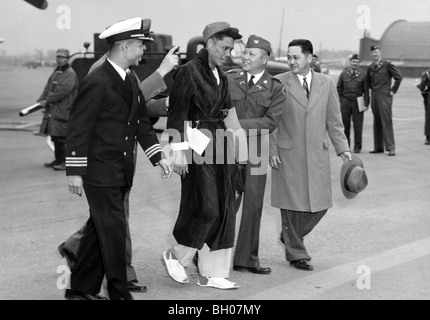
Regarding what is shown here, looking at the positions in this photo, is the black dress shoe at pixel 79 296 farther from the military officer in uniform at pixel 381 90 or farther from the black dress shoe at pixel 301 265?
the military officer in uniform at pixel 381 90

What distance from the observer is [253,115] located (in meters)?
6.70

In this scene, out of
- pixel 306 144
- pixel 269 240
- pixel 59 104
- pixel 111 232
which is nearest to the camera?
pixel 111 232

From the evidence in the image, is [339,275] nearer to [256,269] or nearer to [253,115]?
[256,269]

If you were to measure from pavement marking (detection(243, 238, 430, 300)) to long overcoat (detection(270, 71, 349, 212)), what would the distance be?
53cm

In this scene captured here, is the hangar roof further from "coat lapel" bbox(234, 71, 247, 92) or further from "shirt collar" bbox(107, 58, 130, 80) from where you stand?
"shirt collar" bbox(107, 58, 130, 80)

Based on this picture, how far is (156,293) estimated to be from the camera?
6039 mm

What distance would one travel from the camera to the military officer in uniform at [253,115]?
6680 mm

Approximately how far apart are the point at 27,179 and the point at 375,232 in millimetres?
5198

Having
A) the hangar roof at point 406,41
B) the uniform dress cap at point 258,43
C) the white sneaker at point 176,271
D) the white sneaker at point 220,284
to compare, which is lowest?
the hangar roof at point 406,41

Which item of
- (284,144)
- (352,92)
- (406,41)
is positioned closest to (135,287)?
(284,144)

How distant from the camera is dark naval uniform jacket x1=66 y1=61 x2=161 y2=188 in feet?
17.5

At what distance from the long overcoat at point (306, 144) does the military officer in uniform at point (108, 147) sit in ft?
5.62

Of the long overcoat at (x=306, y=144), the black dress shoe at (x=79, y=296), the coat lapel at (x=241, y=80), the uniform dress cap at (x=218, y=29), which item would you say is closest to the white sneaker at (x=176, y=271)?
the black dress shoe at (x=79, y=296)

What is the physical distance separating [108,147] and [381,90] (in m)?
10.2
